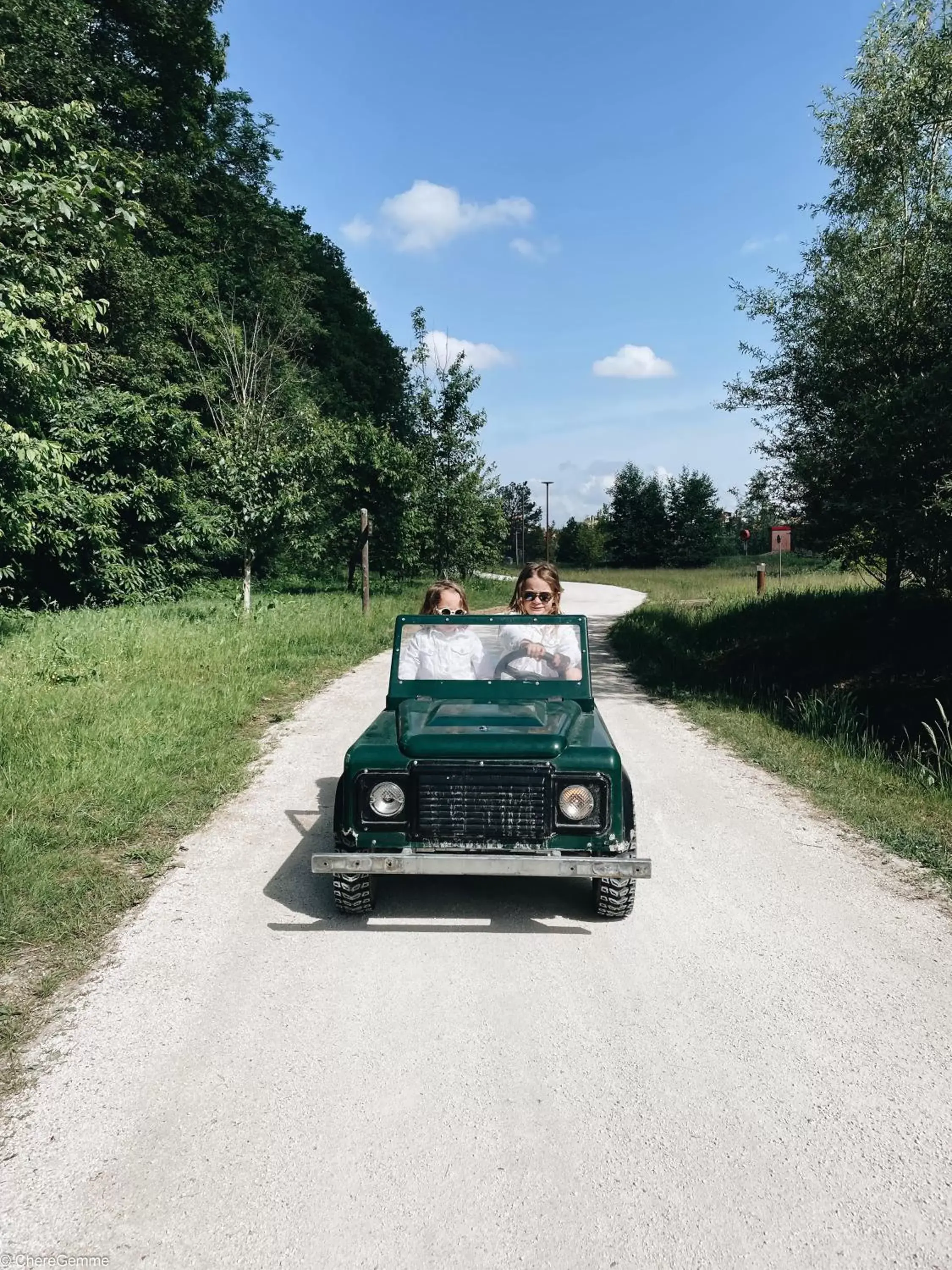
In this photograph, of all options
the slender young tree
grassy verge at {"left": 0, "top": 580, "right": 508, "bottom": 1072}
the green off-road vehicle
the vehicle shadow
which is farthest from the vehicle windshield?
the slender young tree

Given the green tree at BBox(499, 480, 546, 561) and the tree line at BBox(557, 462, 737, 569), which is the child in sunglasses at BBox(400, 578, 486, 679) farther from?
the green tree at BBox(499, 480, 546, 561)

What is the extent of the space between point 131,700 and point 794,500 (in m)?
11.2

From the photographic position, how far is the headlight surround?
378cm

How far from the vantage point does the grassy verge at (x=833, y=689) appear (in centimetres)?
597

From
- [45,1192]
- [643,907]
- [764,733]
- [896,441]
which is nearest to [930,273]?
[896,441]

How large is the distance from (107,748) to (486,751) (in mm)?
4053

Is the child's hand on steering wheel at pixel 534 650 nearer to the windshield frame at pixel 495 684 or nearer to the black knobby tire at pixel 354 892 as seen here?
the windshield frame at pixel 495 684

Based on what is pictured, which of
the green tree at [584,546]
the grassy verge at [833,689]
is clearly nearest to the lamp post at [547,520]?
the green tree at [584,546]

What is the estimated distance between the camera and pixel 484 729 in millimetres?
3947

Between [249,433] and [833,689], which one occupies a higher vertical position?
[249,433]

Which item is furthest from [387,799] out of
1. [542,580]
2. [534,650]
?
[542,580]

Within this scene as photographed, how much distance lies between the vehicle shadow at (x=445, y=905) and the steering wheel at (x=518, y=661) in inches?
46.0

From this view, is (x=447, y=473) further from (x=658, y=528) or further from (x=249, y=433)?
(x=658, y=528)

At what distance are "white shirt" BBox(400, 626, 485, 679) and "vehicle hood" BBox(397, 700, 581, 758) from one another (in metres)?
0.26
